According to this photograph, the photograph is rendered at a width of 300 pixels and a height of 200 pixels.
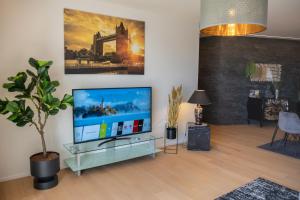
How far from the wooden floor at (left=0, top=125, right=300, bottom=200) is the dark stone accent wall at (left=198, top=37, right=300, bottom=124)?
2128 mm

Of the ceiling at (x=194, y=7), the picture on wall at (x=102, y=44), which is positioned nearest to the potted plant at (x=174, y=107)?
the picture on wall at (x=102, y=44)

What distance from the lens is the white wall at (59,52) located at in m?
2.90

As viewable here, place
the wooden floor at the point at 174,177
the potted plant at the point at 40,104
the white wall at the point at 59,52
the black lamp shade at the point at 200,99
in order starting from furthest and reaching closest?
the black lamp shade at the point at 200,99 → the white wall at the point at 59,52 → the wooden floor at the point at 174,177 → the potted plant at the point at 40,104

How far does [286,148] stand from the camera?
4.39m

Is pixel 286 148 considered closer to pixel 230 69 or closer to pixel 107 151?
pixel 230 69

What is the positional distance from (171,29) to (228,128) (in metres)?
3.09

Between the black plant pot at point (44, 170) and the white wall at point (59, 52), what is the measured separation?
408 mm

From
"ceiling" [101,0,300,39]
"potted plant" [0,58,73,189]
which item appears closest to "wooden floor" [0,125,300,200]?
"potted plant" [0,58,73,189]

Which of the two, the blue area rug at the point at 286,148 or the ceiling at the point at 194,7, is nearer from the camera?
the ceiling at the point at 194,7

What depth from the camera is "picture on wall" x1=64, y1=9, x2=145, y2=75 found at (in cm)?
324

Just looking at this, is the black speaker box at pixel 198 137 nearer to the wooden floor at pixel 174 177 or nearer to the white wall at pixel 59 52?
the wooden floor at pixel 174 177

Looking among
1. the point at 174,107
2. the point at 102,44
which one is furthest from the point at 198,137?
the point at 102,44

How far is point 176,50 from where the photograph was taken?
4312mm

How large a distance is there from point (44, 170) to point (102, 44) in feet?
6.17
